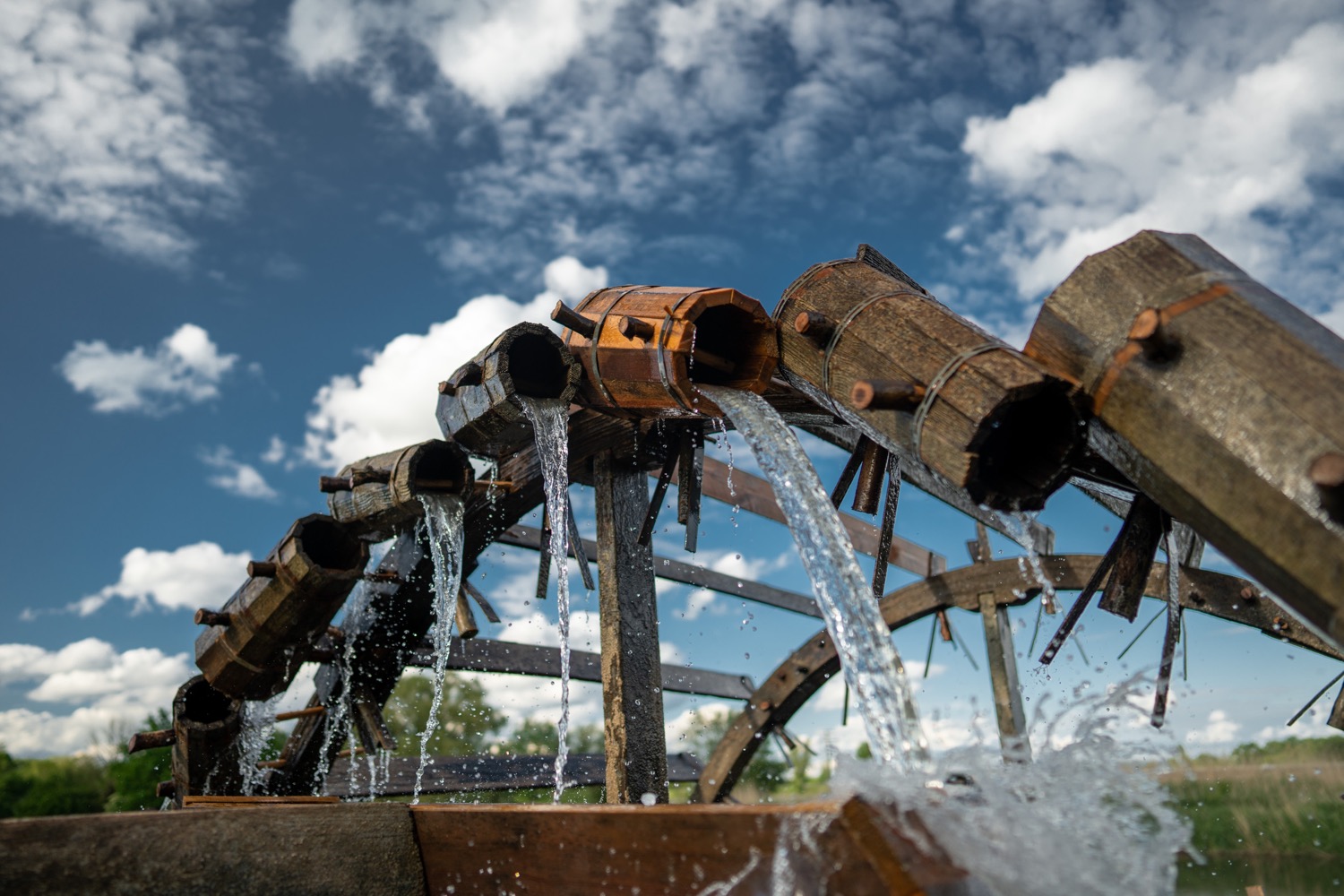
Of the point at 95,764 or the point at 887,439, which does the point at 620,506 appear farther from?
the point at 95,764

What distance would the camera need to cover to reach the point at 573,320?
3.41 m

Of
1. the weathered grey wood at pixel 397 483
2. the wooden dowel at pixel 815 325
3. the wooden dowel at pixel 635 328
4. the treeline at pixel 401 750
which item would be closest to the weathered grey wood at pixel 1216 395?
the wooden dowel at pixel 815 325

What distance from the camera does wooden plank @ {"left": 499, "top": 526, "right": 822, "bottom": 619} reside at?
20.6 ft

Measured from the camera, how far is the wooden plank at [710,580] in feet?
20.6

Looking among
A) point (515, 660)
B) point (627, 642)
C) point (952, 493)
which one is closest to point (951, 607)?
point (515, 660)

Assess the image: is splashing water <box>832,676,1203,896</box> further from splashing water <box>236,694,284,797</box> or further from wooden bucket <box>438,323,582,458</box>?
splashing water <box>236,694,284,797</box>

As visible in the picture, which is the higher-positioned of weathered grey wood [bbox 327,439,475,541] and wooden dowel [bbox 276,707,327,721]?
weathered grey wood [bbox 327,439,475,541]

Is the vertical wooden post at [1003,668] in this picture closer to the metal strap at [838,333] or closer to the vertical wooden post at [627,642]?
the vertical wooden post at [627,642]

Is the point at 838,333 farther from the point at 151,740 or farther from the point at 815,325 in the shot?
the point at 151,740

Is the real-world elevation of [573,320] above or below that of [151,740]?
above

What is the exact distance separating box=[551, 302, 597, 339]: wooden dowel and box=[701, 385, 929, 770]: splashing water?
537 mm

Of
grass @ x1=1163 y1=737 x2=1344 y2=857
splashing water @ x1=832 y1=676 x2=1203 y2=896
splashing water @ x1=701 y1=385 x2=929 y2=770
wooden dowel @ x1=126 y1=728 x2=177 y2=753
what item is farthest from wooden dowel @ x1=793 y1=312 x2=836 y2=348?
grass @ x1=1163 y1=737 x2=1344 y2=857

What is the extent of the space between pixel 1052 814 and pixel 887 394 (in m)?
1.13

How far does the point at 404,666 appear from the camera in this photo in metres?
5.50
